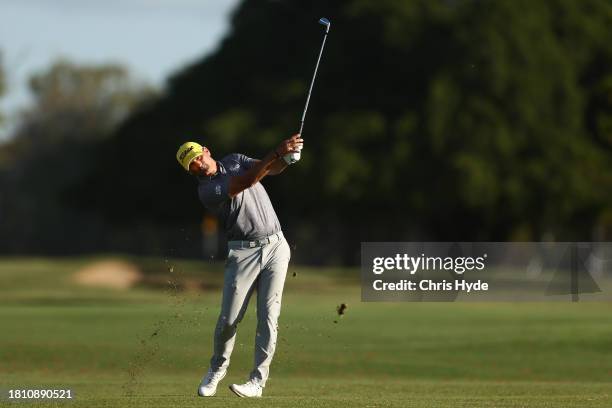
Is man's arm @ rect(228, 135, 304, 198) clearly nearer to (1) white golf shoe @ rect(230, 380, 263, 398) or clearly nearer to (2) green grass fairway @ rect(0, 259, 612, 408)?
(1) white golf shoe @ rect(230, 380, 263, 398)

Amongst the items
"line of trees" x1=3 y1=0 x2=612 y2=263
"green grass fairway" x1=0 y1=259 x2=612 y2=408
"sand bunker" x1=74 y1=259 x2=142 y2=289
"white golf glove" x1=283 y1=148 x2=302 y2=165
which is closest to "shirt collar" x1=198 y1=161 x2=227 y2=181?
"white golf glove" x1=283 y1=148 x2=302 y2=165

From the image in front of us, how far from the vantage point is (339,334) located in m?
31.9

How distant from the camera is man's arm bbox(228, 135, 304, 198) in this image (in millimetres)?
14016

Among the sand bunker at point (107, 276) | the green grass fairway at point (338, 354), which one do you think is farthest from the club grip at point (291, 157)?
the sand bunker at point (107, 276)

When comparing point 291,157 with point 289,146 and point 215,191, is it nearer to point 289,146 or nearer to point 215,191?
point 289,146

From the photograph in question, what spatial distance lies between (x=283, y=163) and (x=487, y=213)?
54358 millimetres

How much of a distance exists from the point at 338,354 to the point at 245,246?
41.8 ft

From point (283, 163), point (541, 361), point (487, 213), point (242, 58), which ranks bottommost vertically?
point (541, 361)

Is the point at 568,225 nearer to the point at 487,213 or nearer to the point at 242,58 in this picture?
the point at 487,213

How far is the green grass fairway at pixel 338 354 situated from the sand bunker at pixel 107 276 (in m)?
12.4

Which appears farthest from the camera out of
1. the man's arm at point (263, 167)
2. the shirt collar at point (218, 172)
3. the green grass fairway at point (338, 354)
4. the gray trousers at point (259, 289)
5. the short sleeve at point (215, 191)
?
the green grass fairway at point (338, 354)

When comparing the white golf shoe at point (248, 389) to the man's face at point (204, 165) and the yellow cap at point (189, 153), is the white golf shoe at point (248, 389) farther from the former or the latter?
A: the yellow cap at point (189, 153)

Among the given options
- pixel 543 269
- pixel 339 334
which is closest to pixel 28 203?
pixel 543 269

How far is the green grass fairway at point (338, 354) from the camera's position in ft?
55.4
